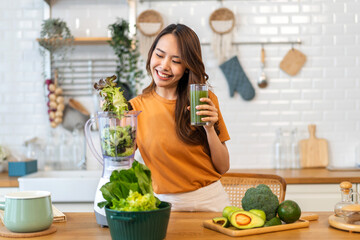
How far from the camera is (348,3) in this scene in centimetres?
391

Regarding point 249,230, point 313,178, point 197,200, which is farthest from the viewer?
point 313,178

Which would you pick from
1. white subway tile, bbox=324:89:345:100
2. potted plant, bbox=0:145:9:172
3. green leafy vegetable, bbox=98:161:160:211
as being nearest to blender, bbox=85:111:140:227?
green leafy vegetable, bbox=98:161:160:211

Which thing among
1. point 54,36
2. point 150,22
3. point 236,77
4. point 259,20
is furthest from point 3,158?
point 259,20

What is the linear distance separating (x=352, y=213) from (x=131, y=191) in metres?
0.75

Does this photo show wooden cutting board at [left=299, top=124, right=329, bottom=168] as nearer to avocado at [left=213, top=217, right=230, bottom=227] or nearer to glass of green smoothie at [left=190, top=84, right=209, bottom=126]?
glass of green smoothie at [left=190, top=84, right=209, bottom=126]

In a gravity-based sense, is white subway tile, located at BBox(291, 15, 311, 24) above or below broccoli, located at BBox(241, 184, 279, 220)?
above

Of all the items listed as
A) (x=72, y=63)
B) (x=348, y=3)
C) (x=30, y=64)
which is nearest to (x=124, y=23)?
(x=72, y=63)

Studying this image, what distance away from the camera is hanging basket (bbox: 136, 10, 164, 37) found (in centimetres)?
387

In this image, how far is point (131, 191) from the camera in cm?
136

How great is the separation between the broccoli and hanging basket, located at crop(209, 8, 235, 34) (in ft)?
8.34

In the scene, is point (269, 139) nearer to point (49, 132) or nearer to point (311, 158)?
point (311, 158)

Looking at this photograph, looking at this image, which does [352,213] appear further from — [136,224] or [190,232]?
[136,224]

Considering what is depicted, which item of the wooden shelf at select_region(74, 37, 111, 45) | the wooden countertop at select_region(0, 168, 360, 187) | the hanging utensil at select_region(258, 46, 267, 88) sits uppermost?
the wooden shelf at select_region(74, 37, 111, 45)

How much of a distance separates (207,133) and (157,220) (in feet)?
Result: 2.49
